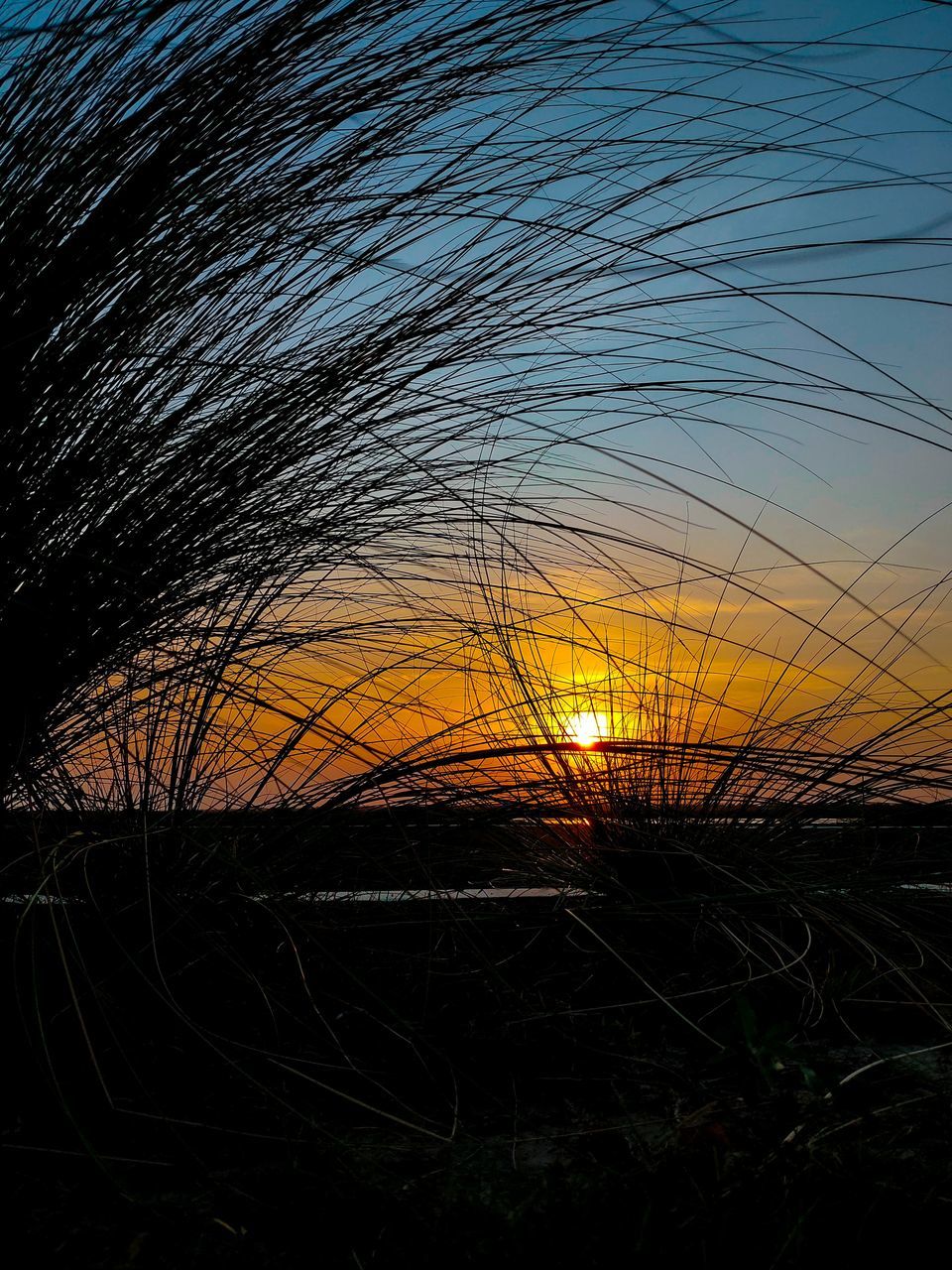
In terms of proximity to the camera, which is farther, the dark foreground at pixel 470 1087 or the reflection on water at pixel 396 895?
the reflection on water at pixel 396 895

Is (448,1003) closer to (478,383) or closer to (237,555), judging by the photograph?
(237,555)

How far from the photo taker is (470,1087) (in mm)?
952

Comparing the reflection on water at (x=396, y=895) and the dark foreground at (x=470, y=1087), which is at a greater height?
the reflection on water at (x=396, y=895)

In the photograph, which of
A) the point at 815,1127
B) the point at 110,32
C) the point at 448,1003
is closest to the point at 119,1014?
the point at 448,1003

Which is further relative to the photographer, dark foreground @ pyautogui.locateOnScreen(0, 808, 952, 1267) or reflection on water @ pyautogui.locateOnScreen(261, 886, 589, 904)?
reflection on water @ pyautogui.locateOnScreen(261, 886, 589, 904)

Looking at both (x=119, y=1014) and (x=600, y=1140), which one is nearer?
(x=600, y=1140)

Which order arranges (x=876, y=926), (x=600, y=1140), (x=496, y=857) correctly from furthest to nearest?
1. (x=496, y=857)
2. (x=876, y=926)
3. (x=600, y=1140)

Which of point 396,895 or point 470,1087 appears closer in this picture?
point 470,1087

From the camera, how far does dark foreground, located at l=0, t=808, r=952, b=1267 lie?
27.6 inches

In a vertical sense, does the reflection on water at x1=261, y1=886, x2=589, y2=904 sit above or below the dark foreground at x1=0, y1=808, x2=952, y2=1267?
above

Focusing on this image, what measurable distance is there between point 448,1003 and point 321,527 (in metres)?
0.55

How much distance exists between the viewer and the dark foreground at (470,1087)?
70cm

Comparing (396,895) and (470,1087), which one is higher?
(396,895)

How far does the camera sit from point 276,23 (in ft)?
3.54
